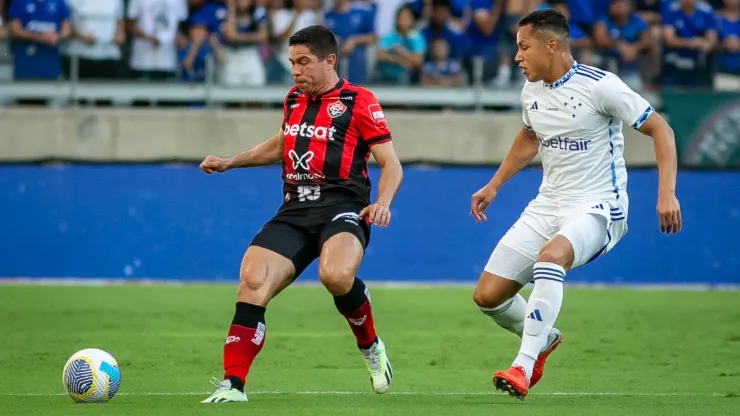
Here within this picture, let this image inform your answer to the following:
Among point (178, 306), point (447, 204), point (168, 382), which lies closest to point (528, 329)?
point (168, 382)

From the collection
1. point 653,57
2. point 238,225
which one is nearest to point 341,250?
point 238,225

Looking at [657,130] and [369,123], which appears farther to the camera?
[369,123]

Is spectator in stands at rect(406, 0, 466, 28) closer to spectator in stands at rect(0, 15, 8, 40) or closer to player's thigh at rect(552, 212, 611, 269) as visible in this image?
spectator in stands at rect(0, 15, 8, 40)

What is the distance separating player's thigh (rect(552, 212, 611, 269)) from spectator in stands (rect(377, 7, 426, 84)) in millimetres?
9563

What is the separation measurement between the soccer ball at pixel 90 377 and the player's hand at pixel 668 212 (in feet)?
10.1

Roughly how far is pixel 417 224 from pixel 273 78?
2.80m

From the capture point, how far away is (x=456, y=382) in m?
8.27

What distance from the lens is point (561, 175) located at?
24.6 feet

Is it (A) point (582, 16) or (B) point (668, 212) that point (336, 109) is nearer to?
(B) point (668, 212)

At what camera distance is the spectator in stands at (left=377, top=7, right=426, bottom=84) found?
16594mm

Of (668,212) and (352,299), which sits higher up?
(668,212)

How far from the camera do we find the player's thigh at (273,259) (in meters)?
7.02

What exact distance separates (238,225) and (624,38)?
5808 millimetres

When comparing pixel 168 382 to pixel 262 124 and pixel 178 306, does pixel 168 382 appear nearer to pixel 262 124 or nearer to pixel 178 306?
pixel 178 306
